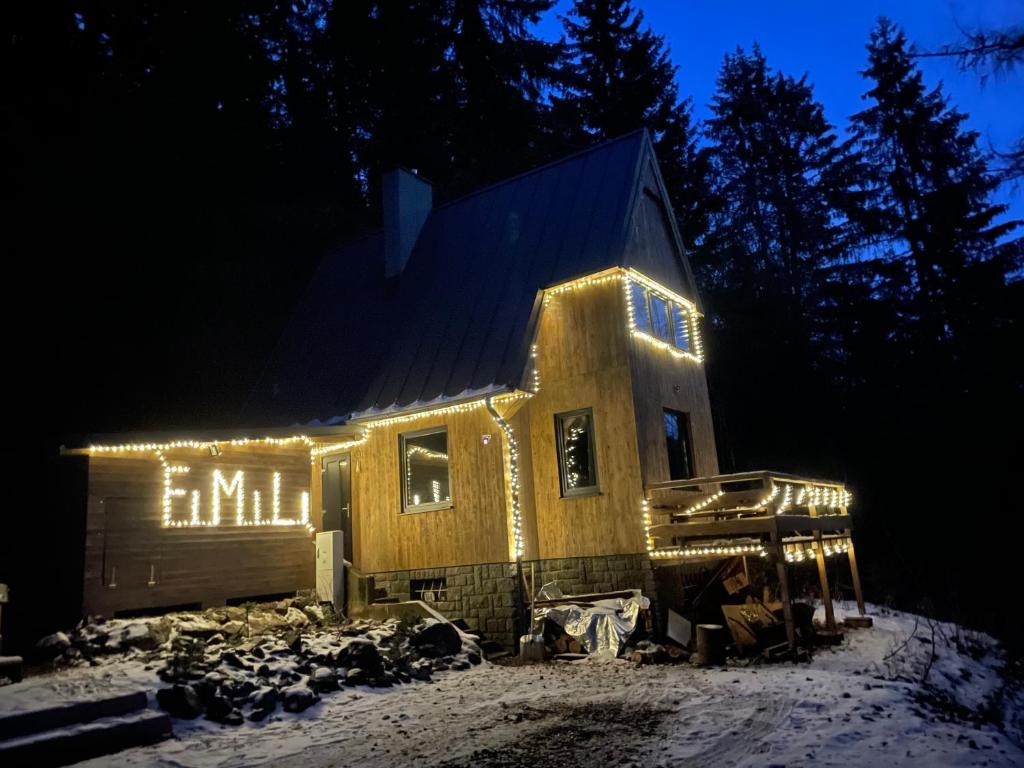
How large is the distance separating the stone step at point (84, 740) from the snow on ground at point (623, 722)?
28 centimetres

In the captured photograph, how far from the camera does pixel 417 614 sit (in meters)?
11.4

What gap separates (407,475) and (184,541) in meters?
3.85

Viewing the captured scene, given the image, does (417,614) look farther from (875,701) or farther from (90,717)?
(875,701)

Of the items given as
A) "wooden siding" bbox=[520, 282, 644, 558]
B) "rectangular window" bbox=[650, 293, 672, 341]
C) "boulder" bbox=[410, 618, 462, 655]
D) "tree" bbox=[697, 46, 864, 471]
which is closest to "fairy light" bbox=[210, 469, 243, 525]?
"boulder" bbox=[410, 618, 462, 655]

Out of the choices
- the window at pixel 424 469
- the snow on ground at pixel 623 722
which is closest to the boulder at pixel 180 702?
the snow on ground at pixel 623 722

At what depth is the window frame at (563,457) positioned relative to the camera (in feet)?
39.6

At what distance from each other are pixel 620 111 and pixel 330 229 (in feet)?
38.8

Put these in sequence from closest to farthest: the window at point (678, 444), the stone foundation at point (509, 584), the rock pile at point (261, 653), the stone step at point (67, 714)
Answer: the stone step at point (67, 714) < the rock pile at point (261, 653) < the stone foundation at point (509, 584) < the window at point (678, 444)

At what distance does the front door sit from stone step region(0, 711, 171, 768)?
6779 mm

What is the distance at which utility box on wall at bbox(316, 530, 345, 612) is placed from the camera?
12312 mm

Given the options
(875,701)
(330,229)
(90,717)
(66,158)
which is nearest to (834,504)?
(875,701)

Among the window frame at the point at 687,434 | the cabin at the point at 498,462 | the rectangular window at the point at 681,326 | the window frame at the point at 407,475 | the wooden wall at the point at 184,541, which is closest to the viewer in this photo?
the wooden wall at the point at 184,541

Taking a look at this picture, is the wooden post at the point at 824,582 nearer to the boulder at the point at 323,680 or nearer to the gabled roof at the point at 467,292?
the gabled roof at the point at 467,292

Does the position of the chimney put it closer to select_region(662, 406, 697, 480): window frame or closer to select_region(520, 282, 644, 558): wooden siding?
select_region(520, 282, 644, 558): wooden siding
